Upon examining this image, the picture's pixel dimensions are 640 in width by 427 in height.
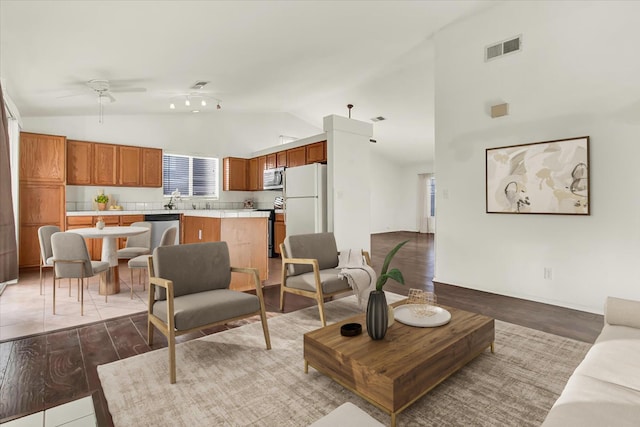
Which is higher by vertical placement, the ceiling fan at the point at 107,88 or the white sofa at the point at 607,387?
the ceiling fan at the point at 107,88

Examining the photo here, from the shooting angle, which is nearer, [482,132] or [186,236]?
[482,132]

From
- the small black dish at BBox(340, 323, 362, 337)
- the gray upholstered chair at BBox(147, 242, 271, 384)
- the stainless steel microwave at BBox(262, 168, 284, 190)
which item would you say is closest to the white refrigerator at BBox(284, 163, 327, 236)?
the stainless steel microwave at BBox(262, 168, 284, 190)

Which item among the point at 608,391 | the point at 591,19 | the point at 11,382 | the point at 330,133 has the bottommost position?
the point at 11,382

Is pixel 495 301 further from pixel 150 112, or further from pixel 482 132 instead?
pixel 150 112

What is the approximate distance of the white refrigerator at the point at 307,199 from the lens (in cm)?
534

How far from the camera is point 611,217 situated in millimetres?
3271

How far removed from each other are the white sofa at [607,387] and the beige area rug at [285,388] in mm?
425

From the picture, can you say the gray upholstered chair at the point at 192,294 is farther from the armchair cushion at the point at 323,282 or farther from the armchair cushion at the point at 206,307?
the armchair cushion at the point at 323,282

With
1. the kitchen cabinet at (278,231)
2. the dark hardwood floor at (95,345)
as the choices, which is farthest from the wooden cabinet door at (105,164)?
the dark hardwood floor at (95,345)

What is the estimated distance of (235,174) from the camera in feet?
26.0

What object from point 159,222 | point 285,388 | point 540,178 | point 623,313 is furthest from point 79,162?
point 623,313

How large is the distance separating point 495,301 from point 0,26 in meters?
5.42

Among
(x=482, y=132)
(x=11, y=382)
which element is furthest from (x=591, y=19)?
(x=11, y=382)

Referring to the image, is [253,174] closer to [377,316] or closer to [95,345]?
[95,345]
